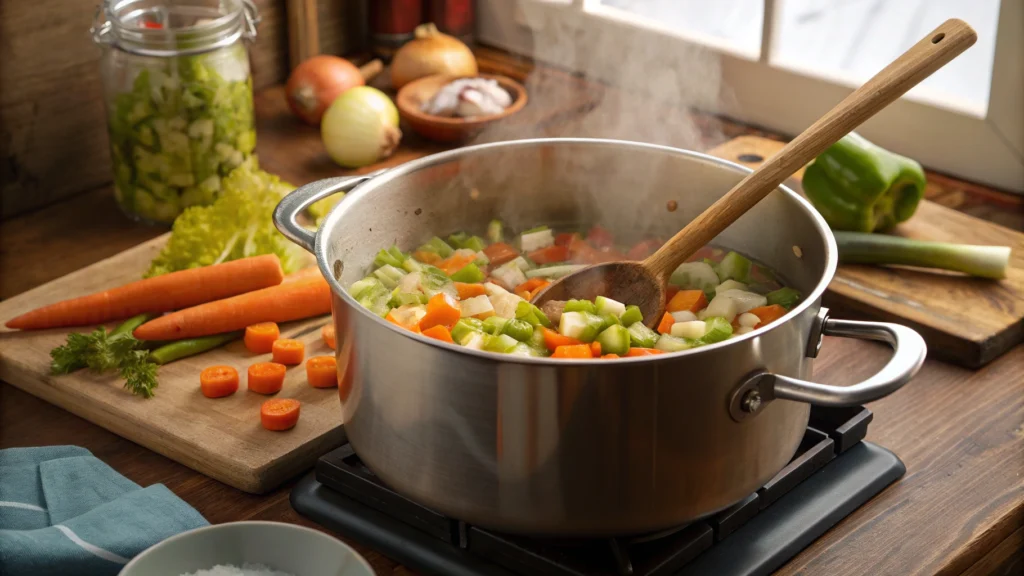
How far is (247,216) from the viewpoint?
5.44 ft

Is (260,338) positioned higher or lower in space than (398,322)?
lower

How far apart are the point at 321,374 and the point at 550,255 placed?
33cm

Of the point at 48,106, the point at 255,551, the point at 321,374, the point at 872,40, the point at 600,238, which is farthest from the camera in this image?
the point at 872,40

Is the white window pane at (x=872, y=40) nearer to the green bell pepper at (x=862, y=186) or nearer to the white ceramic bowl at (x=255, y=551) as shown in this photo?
the green bell pepper at (x=862, y=186)

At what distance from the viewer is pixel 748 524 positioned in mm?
1091

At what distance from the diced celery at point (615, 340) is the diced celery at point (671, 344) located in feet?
0.22

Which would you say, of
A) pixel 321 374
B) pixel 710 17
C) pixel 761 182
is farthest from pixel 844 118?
pixel 710 17

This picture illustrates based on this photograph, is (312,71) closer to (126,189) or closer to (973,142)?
(126,189)

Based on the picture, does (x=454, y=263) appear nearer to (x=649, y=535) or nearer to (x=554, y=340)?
(x=554, y=340)

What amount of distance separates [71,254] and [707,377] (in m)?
1.24

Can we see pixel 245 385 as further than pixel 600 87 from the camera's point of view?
No

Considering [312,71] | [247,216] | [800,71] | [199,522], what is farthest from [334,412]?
[800,71]

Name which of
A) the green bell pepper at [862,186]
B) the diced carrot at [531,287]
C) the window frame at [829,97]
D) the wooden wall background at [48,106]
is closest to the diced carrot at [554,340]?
the diced carrot at [531,287]

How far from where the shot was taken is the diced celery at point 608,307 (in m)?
1.16
